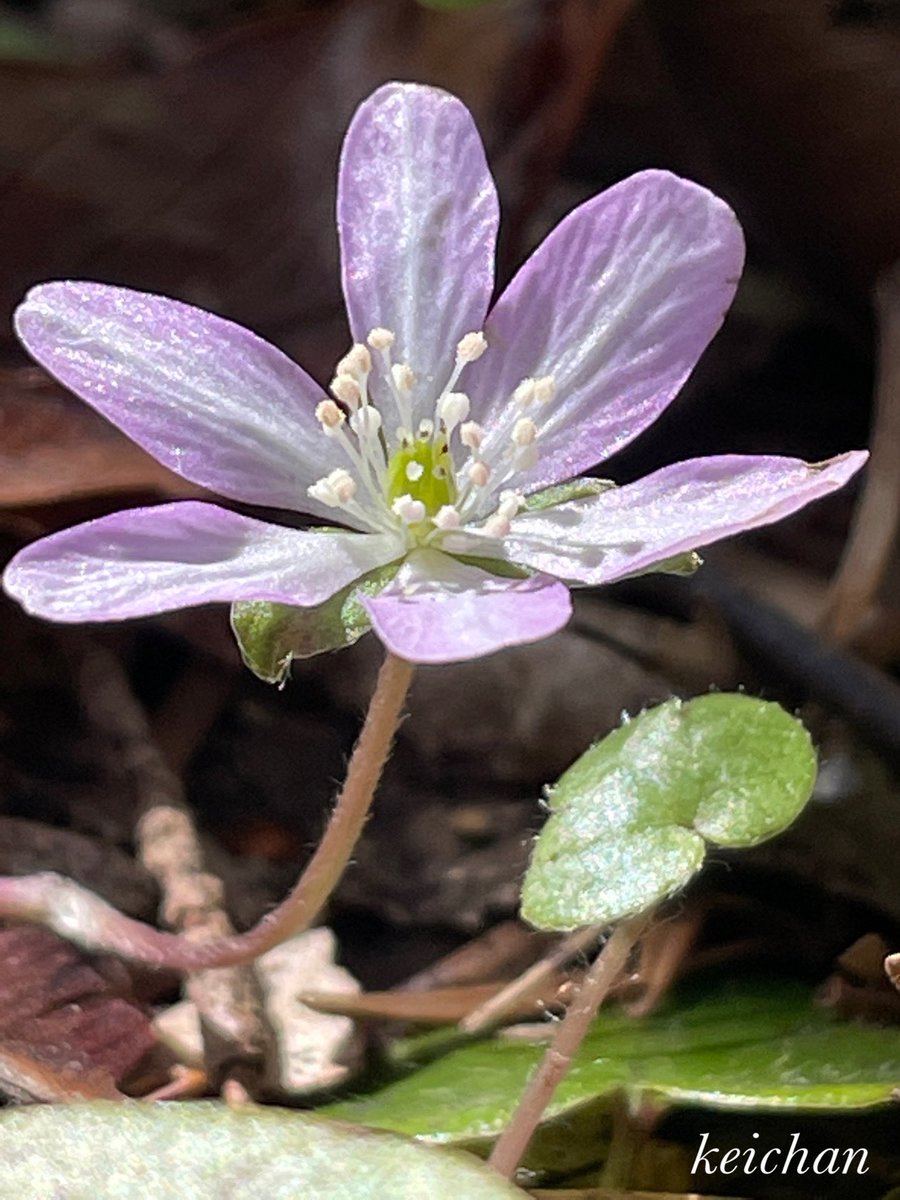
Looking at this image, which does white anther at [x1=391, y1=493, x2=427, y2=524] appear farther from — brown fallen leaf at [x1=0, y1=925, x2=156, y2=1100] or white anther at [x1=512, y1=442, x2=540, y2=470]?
brown fallen leaf at [x1=0, y1=925, x2=156, y2=1100]

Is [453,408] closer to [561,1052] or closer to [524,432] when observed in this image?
[524,432]

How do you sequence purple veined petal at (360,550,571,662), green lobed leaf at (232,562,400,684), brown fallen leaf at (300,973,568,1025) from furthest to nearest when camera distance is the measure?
brown fallen leaf at (300,973,568,1025) → green lobed leaf at (232,562,400,684) → purple veined petal at (360,550,571,662)

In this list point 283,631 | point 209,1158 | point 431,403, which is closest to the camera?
point 209,1158

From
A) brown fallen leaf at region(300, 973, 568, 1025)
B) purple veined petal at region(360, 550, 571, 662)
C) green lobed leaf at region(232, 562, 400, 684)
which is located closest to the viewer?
purple veined petal at region(360, 550, 571, 662)

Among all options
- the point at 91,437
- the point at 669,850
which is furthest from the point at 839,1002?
the point at 91,437

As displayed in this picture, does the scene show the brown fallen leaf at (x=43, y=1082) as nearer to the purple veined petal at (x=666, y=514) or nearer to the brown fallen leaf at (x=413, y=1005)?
the brown fallen leaf at (x=413, y=1005)

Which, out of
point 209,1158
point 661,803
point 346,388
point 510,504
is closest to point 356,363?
point 346,388

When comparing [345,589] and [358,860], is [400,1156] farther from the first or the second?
[358,860]

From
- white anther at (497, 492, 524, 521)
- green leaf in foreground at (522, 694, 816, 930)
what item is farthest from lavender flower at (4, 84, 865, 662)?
green leaf in foreground at (522, 694, 816, 930)
